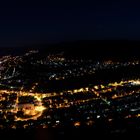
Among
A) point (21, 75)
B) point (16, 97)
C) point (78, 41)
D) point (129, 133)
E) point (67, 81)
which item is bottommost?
point (129, 133)

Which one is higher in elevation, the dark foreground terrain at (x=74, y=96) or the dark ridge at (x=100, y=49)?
the dark ridge at (x=100, y=49)

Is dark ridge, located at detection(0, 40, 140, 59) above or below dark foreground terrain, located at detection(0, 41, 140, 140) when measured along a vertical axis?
above

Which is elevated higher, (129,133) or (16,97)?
(16,97)

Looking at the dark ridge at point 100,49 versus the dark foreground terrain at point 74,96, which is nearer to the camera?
the dark foreground terrain at point 74,96

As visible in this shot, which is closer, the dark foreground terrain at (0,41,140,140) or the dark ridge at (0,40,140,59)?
the dark foreground terrain at (0,41,140,140)

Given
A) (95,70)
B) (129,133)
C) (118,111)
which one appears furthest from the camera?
(95,70)

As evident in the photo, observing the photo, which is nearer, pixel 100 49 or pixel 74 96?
pixel 74 96

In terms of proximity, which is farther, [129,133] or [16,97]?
[16,97]

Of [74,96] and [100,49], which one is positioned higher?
[100,49]

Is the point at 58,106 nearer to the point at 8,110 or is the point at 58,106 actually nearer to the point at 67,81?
the point at 8,110

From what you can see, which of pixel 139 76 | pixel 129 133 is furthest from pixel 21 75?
pixel 129 133

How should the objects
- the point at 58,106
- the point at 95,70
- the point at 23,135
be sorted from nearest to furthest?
the point at 23,135
the point at 58,106
the point at 95,70
